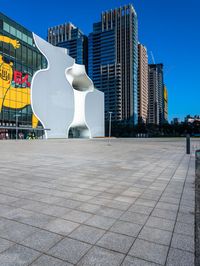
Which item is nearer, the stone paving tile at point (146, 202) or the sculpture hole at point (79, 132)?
the stone paving tile at point (146, 202)

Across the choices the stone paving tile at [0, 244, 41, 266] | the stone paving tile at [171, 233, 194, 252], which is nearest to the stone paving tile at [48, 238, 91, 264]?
the stone paving tile at [0, 244, 41, 266]

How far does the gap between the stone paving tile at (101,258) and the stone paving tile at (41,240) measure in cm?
58

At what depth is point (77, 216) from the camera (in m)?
3.91

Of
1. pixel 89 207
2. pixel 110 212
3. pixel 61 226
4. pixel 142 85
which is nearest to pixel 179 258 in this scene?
pixel 110 212

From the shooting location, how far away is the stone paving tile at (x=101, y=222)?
350 cm

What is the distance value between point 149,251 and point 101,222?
1105 millimetres

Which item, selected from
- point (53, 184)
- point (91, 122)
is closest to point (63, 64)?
point (91, 122)

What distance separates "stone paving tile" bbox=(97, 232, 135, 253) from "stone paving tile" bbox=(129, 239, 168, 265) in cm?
9

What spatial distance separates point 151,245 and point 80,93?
65387 mm

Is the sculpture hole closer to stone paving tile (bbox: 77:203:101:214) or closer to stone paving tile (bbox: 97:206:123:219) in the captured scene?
stone paving tile (bbox: 77:203:101:214)

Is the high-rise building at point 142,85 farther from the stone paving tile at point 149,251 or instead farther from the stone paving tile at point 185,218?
the stone paving tile at point 149,251

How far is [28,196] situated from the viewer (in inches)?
201

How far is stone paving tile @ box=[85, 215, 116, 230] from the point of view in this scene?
3499 mm

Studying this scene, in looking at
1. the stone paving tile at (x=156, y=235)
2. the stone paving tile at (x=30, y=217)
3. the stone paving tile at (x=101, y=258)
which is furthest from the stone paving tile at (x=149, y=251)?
the stone paving tile at (x=30, y=217)
